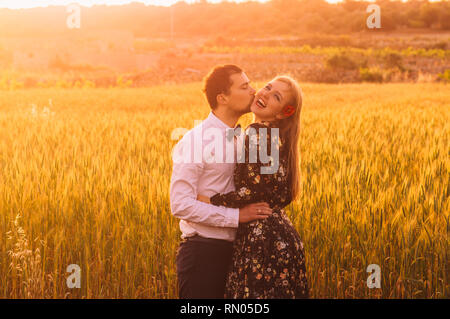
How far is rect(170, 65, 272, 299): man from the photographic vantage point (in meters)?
2.07

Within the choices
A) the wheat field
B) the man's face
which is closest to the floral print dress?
the man's face

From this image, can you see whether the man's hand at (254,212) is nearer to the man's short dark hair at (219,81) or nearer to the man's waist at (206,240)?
the man's waist at (206,240)

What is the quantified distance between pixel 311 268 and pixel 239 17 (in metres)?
78.3

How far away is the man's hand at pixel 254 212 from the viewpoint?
2.08m

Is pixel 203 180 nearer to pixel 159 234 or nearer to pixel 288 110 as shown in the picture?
pixel 288 110

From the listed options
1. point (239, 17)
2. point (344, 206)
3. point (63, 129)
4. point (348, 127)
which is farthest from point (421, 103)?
point (239, 17)

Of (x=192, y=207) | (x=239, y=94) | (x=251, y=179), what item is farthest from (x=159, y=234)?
(x=239, y=94)

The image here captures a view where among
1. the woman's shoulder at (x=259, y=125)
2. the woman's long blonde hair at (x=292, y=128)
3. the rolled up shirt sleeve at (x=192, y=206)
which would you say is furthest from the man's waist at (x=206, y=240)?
the woman's shoulder at (x=259, y=125)

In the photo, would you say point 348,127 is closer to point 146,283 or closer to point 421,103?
point 146,283

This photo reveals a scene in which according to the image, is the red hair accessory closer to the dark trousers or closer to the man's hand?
the man's hand

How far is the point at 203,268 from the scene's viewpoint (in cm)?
214

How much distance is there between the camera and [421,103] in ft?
37.9

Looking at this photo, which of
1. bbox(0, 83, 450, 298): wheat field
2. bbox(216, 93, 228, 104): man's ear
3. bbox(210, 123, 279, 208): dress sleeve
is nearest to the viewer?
bbox(210, 123, 279, 208): dress sleeve

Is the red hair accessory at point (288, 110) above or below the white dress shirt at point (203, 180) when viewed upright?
above
